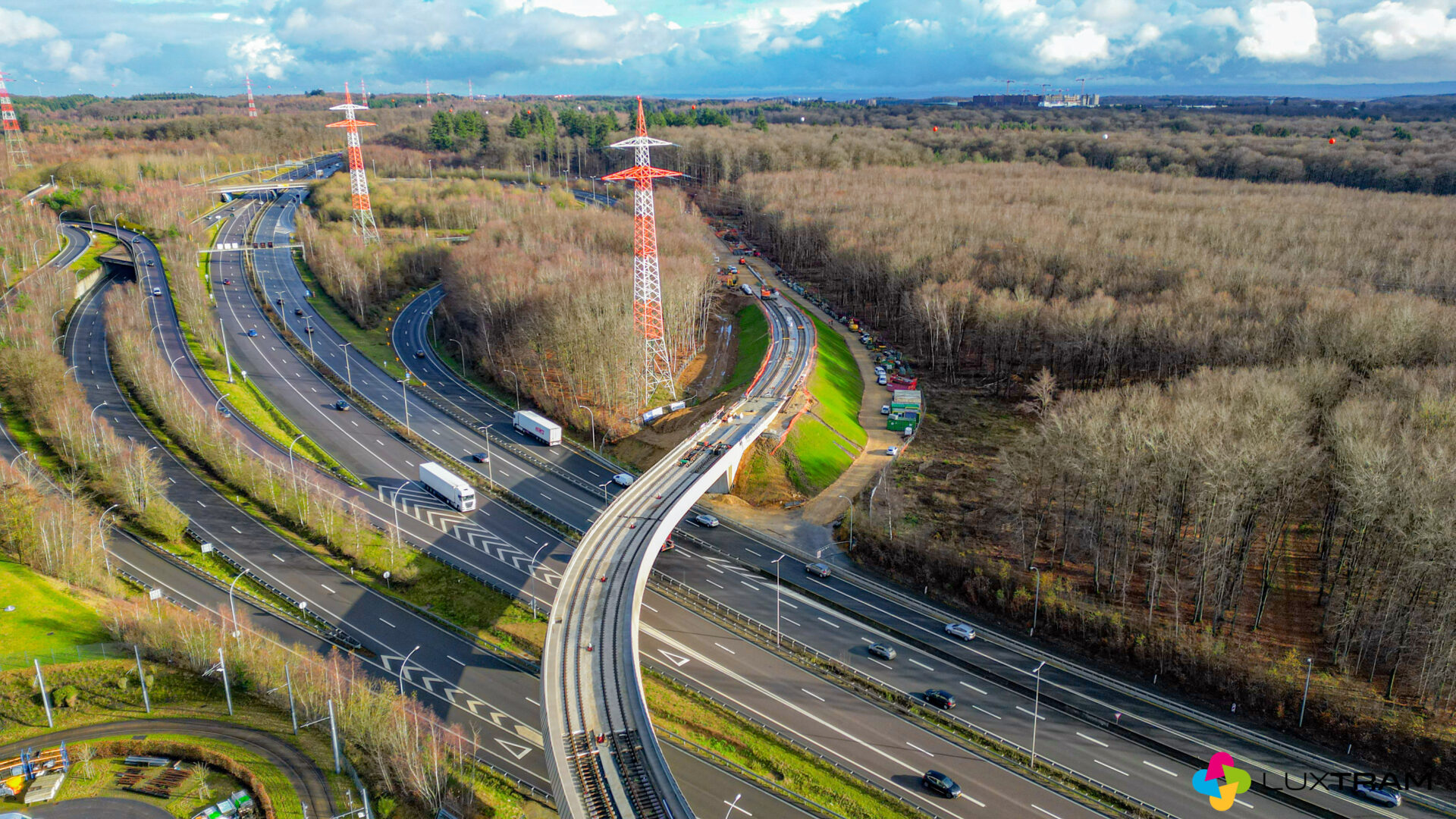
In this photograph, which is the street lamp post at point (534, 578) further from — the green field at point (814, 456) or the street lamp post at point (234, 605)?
the green field at point (814, 456)

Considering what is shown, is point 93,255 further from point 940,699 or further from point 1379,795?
point 1379,795

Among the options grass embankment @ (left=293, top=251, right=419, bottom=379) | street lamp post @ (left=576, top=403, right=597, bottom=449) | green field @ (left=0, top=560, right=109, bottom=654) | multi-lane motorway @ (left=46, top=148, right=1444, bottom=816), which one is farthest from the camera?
grass embankment @ (left=293, top=251, right=419, bottom=379)

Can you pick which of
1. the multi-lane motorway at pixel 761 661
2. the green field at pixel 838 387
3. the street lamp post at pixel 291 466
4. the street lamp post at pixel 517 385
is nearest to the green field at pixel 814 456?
the green field at pixel 838 387

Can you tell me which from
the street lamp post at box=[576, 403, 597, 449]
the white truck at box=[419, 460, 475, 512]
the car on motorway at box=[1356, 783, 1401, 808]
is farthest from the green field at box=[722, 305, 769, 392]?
the car on motorway at box=[1356, 783, 1401, 808]

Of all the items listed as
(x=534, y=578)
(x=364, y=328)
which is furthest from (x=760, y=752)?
(x=364, y=328)

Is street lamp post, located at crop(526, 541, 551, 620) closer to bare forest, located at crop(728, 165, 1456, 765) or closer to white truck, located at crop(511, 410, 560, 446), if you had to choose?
white truck, located at crop(511, 410, 560, 446)
